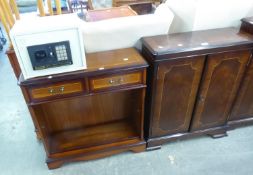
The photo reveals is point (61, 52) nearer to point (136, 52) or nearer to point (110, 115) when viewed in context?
point (136, 52)

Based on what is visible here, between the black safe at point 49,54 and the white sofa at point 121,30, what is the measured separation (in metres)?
0.22

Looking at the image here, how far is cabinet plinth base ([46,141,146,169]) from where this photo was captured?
147 centimetres

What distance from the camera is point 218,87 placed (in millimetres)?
1429

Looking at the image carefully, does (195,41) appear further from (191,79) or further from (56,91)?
(56,91)

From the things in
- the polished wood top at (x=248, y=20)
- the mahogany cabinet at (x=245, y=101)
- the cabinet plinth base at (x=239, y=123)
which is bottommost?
the cabinet plinth base at (x=239, y=123)

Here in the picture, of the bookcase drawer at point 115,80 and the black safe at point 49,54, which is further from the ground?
the black safe at point 49,54

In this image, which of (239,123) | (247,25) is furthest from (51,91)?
(239,123)

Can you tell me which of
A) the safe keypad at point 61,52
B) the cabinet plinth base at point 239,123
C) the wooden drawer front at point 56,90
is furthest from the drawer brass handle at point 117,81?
the cabinet plinth base at point 239,123

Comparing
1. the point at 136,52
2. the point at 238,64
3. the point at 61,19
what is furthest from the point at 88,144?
the point at 238,64

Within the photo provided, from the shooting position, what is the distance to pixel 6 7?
4.39ft

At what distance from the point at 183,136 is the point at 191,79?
520 mm

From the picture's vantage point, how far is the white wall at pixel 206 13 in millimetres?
1390

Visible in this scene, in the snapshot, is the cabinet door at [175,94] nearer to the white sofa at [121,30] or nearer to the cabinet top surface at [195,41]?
the cabinet top surface at [195,41]

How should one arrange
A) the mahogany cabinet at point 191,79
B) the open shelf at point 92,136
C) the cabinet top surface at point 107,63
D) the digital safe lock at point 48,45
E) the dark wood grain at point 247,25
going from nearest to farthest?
1. the digital safe lock at point 48,45
2. the cabinet top surface at point 107,63
3. the mahogany cabinet at point 191,79
4. the dark wood grain at point 247,25
5. the open shelf at point 92,136
